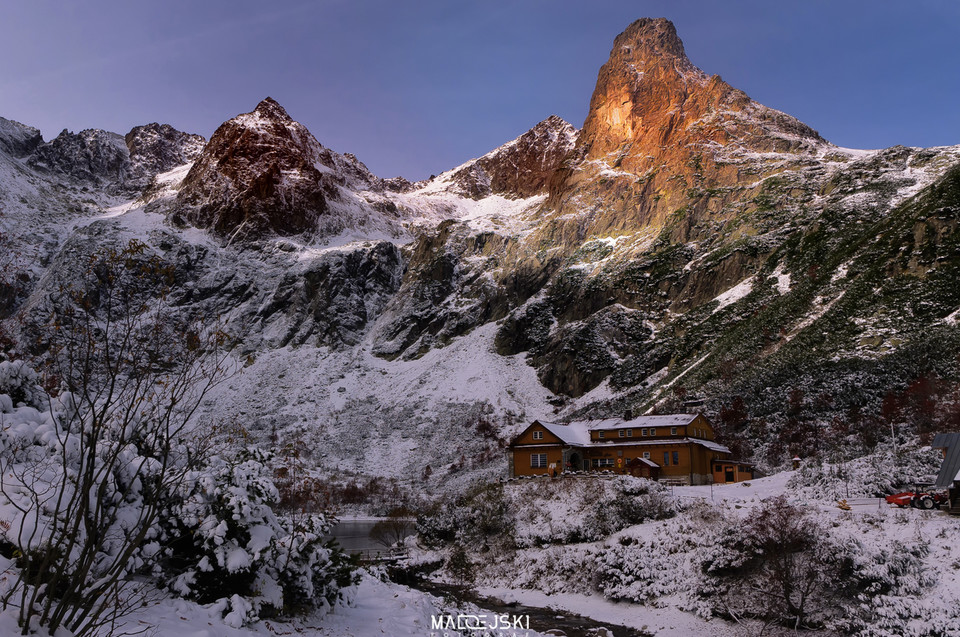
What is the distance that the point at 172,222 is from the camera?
566 ft

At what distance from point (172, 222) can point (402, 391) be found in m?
110

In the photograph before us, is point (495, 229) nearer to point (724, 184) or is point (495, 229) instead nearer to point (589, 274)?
point (589, 274)

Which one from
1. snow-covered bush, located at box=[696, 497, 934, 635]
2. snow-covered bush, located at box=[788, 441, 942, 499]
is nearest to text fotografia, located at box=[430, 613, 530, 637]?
snow-covered bush, located at box=[696, 497, 934, 635]

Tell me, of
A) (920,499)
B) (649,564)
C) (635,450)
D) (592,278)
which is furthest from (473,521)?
(592,278)

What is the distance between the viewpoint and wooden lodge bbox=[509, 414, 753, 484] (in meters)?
50.5

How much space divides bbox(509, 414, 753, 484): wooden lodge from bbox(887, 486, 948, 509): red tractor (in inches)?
839

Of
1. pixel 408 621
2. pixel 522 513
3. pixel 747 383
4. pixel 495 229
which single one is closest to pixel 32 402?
pixel 408 621

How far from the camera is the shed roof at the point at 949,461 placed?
26.4m

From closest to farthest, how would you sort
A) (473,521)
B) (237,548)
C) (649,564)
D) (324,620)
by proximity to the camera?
(237,548) < (324,620) < (649,564) < (473,521)

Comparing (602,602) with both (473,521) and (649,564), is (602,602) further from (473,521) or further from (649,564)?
(473,521)

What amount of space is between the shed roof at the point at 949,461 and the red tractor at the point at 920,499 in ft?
2.15

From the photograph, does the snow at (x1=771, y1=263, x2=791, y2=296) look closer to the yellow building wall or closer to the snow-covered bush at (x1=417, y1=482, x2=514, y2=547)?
the yellow building wall

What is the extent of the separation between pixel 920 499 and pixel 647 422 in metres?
26.5

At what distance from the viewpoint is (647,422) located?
5366cm
